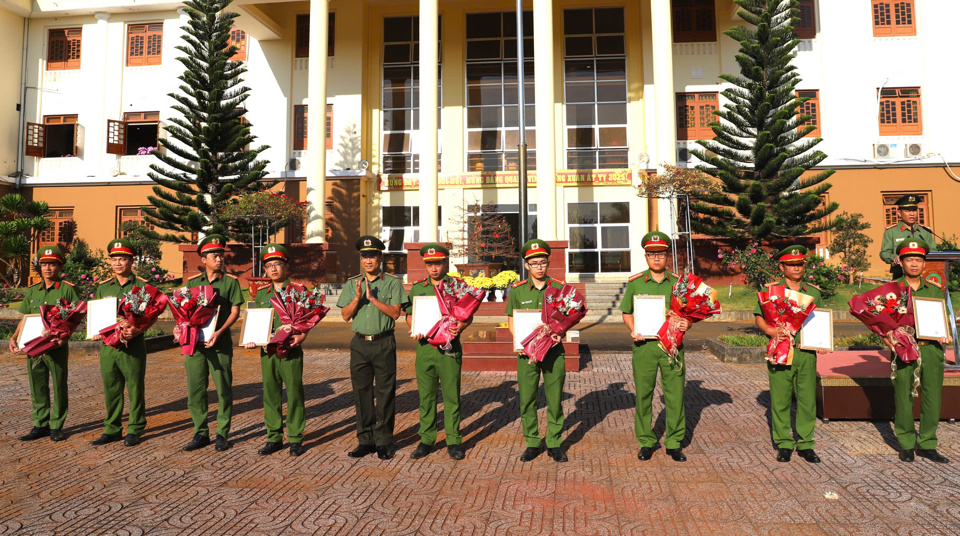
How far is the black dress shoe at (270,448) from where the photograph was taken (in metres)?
4.71

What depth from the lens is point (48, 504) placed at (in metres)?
3.63

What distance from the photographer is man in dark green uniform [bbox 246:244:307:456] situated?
4.77 m

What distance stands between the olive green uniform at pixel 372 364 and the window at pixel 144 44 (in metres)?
21.4

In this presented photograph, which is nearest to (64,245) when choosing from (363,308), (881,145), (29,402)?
(29,402)

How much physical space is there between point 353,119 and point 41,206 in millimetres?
10724

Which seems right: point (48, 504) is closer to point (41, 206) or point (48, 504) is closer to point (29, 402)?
point (29, 402)

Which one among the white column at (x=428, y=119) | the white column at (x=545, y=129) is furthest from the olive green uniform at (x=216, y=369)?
the white column at (x=545, y=129)

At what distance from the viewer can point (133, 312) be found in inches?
193

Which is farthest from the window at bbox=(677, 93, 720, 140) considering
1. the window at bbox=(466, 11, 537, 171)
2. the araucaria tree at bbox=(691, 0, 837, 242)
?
the window at bbox=(466, 11, 537, 171)

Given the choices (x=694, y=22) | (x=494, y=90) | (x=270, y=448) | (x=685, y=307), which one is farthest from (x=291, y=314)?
(x=694, y=22)

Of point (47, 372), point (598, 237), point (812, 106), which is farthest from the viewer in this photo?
point (598, 237)

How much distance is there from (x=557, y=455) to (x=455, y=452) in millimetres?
785

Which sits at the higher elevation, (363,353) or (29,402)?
(363,353)

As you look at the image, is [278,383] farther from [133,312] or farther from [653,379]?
[653,379]
